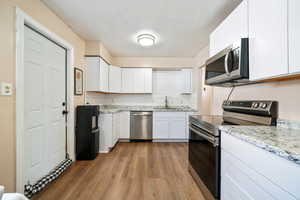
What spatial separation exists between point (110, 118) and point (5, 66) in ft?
6.52

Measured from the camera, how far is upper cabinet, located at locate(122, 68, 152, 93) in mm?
4094

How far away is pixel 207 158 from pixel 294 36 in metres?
1.23

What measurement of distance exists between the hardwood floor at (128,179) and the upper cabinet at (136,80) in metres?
1.82

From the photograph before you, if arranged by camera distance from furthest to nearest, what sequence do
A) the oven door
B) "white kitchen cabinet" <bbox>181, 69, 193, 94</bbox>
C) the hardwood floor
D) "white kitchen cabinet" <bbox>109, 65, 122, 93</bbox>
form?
"white kitchen cabinet" <bbox>181, 69, 193, 94</bbox> → "white kitchen cabinet" <bbox>109, 65, 122, 93</bbox> → the hardwood floor → the oven door

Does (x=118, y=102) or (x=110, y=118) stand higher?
(x=118, y=102)

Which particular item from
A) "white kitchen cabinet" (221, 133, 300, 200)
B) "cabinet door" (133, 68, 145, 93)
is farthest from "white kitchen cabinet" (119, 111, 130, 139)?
"white kitchen cabinet" (221, 133, 300, 200)

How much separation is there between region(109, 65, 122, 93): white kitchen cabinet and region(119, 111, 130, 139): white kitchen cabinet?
2.33ft

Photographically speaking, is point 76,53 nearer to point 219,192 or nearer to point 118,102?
point 118,102

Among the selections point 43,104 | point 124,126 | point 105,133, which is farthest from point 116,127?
point 43,104

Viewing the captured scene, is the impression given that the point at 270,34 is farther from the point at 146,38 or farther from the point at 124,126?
the point at 124,126

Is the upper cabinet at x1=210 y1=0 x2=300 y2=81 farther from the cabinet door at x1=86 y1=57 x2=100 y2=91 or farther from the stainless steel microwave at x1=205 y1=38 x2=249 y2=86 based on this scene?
the cabinet door at x1=86 y1=57 x2=100 y2=91

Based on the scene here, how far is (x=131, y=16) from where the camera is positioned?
2.11 meters

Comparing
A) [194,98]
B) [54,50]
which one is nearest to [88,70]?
[54,50]

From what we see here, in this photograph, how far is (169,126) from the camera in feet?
12.5
